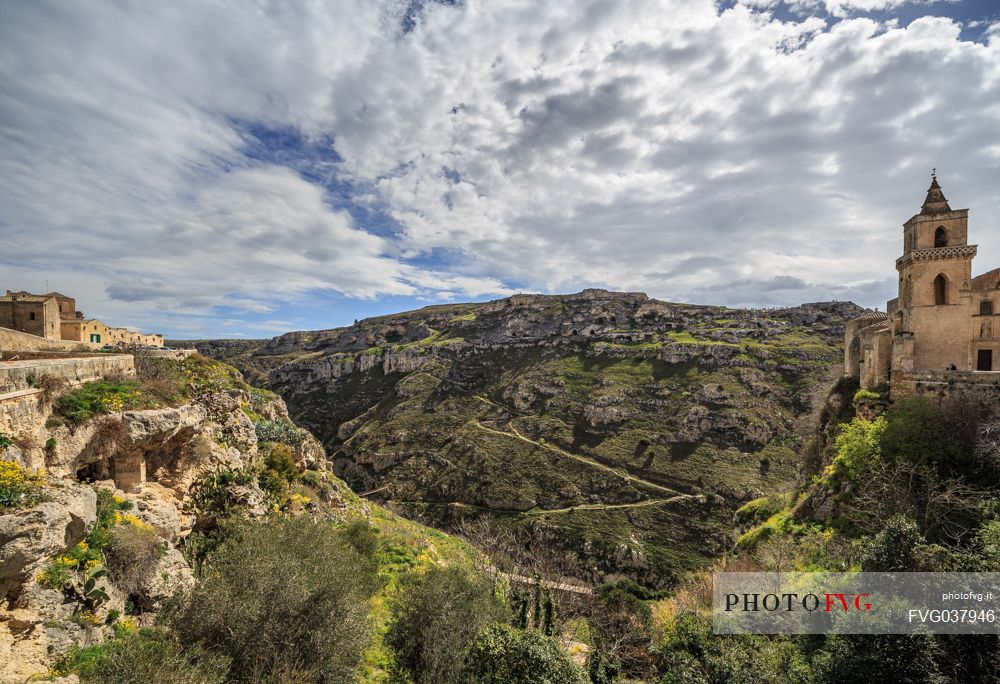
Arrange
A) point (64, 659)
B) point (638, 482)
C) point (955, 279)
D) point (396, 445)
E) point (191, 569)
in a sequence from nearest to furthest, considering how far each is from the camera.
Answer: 1. point (64, 659)
2. point (191, 569)
3. point (955, 279)
4. point (638, 482)
5. point (396, 445)

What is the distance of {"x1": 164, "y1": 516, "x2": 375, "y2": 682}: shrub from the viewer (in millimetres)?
11398

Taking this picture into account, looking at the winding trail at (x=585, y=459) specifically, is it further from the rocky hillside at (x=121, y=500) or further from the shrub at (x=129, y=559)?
the shrub at (x=129, y=559)

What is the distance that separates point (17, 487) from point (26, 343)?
56.2 feet

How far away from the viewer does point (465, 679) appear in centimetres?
1333

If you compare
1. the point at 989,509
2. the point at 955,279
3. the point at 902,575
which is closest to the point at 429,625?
the point at 902,575

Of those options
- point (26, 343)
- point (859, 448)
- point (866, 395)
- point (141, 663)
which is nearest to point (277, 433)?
point (26, 343)

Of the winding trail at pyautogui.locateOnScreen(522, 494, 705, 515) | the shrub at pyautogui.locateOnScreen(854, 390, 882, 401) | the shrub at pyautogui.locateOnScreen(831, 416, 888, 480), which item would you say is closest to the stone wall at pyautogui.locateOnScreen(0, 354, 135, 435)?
the shrub at pyautogui.locateOnScreen(831, 416, 888, 480)

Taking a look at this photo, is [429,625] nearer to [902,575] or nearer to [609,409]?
[902,575]

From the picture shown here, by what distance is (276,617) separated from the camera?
11.8m

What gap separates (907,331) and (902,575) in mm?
18115

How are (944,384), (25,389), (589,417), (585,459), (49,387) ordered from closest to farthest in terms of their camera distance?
(25,389) → (49,387) → (944,384) → (585,459) → (589,417)

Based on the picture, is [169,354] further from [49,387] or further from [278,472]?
[49,387]

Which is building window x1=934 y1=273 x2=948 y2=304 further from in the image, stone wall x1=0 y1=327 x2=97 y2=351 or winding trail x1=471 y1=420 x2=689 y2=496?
stone wall x1=0 y1=327 x2=97 y2=351

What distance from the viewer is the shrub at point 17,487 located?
9.12m
